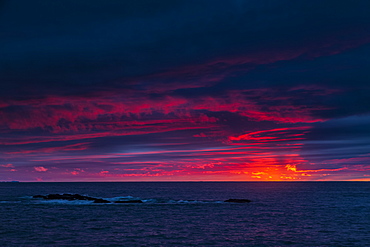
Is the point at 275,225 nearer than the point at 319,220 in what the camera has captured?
Yes

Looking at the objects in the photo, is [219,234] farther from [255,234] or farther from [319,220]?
[319,220]

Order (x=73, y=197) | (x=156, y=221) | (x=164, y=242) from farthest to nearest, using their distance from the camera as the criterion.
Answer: (x=73, y=197)
(x=156, y=221)
(x=164, y=242)

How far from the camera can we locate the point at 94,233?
138 feet

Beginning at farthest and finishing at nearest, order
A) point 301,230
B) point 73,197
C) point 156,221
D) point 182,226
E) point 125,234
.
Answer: point 73,197 → point 156,221 → point 182,226 → point 301,230 → point 125,234

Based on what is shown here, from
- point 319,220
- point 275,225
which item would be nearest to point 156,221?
point 275,225

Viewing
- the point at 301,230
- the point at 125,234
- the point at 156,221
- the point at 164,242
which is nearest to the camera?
the point at 164,242

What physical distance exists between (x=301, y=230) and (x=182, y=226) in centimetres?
1494

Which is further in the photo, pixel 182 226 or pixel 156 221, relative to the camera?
pixel 156 221

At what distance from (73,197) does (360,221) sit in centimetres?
7674

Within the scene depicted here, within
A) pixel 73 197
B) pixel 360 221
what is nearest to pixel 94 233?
pixel 360 221

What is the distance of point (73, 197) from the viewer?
105375 millimetres

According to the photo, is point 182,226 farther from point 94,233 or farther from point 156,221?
point 94,233

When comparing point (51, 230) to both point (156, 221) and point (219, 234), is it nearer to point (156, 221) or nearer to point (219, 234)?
point (156, 221)

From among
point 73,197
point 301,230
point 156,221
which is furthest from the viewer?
point 73,197
